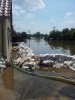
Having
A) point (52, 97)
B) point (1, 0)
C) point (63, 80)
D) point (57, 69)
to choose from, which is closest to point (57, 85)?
point (63, 80)

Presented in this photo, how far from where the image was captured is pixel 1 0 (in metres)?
10.6

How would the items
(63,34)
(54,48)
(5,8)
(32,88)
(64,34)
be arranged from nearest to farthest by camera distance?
(32,88) → (5,8) → (54,48) → (64,34) → (63,34)

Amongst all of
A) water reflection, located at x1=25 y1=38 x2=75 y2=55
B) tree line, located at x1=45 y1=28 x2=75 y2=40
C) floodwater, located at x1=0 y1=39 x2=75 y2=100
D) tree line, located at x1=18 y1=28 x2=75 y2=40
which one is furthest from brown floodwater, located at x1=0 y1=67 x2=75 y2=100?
tree line, located at x1=45 y1=28 x2=75 y2=40

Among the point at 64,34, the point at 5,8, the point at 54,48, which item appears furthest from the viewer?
the point at 64,34

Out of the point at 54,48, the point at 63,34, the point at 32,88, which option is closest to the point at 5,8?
the point at 32,88

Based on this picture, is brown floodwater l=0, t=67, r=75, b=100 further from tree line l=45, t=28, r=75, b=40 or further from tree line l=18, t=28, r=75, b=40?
tree line l=45, t=28, r=75, b=40

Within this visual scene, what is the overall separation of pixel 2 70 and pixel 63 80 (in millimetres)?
3460

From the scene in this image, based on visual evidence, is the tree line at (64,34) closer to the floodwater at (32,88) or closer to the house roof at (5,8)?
the house roof at (5,8)

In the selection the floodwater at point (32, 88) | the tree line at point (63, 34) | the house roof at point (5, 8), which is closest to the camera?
the floodwater at point (32, 88)

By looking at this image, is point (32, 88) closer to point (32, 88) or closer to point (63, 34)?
point (32, 88)

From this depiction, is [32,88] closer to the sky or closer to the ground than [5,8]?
closer to the ground

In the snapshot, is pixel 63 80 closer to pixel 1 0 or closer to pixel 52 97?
pixel 52 97

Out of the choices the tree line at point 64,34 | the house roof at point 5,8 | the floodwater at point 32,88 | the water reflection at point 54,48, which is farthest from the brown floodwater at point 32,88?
the tree line at point 64,34

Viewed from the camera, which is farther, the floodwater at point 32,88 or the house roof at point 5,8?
the house roof at point 5,8
